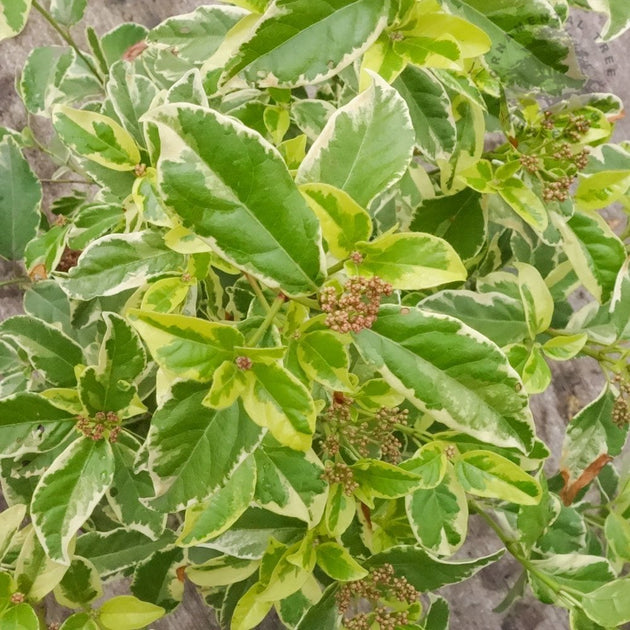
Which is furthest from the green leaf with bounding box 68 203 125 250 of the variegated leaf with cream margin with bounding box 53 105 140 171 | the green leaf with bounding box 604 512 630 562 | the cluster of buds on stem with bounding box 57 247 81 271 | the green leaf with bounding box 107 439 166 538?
the green leaf with bounding box 604 512 630 562

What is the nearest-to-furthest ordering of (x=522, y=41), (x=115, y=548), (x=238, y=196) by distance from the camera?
(x=238, y=196) < (x=522, y=41) < (x=115, y=548)

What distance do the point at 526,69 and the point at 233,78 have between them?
1.08 feet

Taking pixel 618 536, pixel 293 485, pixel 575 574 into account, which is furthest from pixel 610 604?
pixel 293 485

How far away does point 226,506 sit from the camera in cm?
65

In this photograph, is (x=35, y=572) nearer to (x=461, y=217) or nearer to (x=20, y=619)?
(x=20, y=619)

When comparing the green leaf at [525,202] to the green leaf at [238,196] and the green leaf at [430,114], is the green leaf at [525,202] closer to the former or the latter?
the green leaf at [430,114]

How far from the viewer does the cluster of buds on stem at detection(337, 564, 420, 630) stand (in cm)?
79

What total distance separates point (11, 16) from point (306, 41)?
1.28 ft

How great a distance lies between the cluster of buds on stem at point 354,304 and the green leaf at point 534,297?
367 millimetres

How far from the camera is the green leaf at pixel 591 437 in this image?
945 millimetres

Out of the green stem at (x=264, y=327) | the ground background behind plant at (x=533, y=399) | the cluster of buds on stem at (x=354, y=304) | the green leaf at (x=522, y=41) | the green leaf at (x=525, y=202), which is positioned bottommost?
the ground background behind plant at (x=533, y=399)

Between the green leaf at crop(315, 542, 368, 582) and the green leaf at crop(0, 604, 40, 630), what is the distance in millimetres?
329

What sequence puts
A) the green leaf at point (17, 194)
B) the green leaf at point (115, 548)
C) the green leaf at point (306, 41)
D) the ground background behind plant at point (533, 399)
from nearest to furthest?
1. the green leaf at point (306, 41)
2. the green leaf at point (115, 548)
3. the green leaf at point (17, 194)
4. the ground background behind plant at point (533, 399)

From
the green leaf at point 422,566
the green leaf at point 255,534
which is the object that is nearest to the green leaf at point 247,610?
the green leaf at point 255,534
